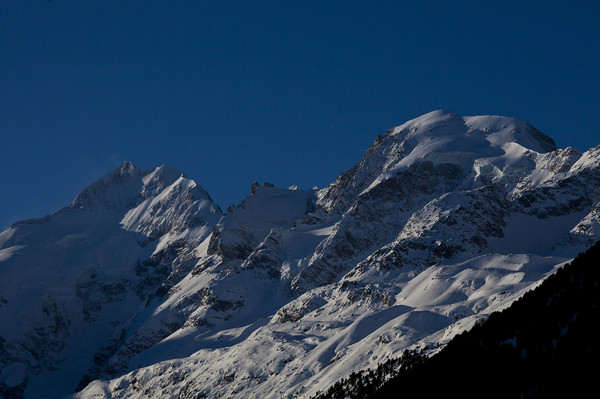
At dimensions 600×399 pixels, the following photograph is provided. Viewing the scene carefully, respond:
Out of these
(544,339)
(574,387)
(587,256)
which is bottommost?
(574,387)

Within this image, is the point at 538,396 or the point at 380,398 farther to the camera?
the point at 380,398

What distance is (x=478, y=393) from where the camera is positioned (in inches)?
6014

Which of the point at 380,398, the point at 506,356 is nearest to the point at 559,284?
the point at 506,356

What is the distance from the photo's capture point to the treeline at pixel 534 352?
138 metres

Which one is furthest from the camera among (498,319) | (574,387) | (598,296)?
(498,319)

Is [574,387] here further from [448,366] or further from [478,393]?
[448,366]

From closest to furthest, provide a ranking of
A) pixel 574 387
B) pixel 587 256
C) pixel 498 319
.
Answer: pixel 574 387, pixel 587 256, pixel 498 319

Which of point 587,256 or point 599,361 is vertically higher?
point 587,256

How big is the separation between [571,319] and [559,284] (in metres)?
15.3

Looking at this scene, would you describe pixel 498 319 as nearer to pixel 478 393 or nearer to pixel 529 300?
pixel 529 300

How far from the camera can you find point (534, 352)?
5915 inches

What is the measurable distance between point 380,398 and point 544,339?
4561 cm

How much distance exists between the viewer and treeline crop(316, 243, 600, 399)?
138000 millimetres

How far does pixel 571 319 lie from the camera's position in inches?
5901
